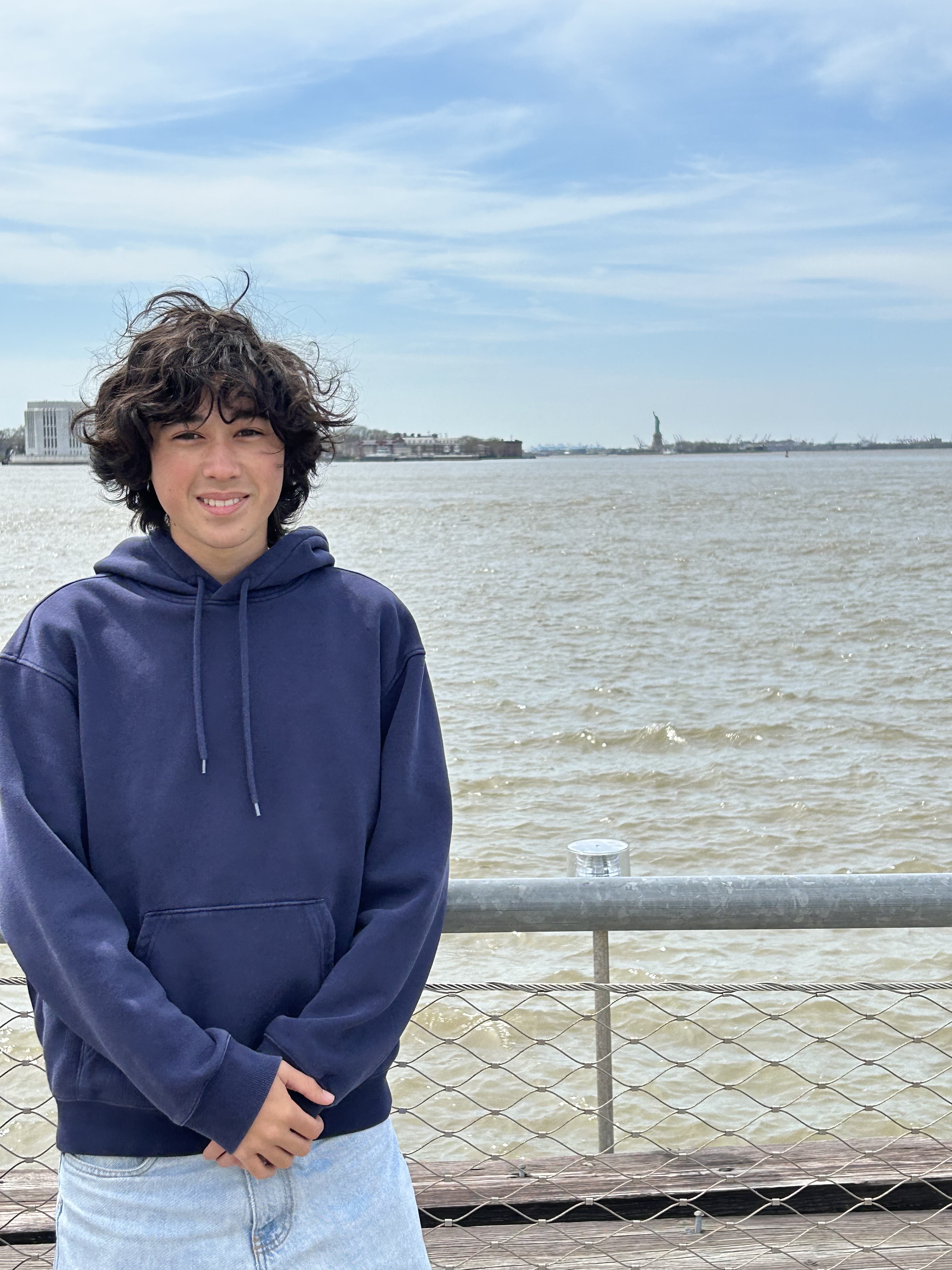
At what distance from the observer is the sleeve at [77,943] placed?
1566 mm

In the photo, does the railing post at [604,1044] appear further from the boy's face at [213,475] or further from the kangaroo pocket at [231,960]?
the boy's face at [213,475]

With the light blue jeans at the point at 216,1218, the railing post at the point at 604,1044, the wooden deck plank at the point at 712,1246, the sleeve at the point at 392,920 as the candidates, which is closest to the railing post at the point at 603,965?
the railing post at the point at 604,1044

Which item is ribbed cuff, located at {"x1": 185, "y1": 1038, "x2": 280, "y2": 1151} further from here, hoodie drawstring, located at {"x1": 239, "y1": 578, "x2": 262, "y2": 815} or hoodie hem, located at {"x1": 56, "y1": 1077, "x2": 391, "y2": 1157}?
hoodie drawstring, located at {"x1": 239, "y1": 578, "x2": 262, "y2": 815}

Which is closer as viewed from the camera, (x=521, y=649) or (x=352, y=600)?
(x=352, y=600)

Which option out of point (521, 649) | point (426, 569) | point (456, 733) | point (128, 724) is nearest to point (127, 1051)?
point (128, 724)

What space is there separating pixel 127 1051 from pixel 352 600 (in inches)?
26.0

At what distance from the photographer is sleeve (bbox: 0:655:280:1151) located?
1.57 metres

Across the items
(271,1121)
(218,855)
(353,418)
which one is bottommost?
(271,1121)

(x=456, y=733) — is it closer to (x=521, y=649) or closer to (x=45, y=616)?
(x=521, y=649)

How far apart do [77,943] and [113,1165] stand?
309mm

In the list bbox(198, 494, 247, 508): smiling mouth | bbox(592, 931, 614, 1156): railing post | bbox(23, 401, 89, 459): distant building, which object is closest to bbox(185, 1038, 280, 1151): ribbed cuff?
bbox(198, 494, 247, 508): smiling mouth

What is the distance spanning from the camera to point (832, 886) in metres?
2.19

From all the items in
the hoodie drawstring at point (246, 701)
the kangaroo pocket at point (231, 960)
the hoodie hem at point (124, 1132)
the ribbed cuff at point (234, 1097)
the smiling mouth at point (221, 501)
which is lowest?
the hoodie hem at point (124, 1132)

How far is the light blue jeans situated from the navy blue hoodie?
34 millimetres
